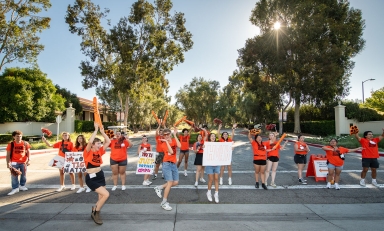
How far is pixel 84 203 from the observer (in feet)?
21.7

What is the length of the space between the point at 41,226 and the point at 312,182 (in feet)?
26.8

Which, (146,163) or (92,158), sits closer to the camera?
(92,158)

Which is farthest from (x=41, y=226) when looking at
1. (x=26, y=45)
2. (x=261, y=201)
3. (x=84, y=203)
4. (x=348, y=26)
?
(x=348, y=26)

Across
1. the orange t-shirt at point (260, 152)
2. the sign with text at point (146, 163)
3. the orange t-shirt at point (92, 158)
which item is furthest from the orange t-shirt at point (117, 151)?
the orange t-shirt at point (260, 152)

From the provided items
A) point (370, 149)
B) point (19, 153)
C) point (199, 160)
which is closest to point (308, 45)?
point (370, 149)

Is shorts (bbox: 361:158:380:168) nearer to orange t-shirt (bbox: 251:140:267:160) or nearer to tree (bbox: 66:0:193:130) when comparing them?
orange t-shirt (bbox: 251:140:267:160)

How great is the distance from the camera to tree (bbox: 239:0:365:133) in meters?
28.1

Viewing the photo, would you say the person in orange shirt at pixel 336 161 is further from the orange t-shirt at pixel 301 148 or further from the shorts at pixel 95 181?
the shorts at pixel 95 181

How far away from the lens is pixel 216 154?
6.86m

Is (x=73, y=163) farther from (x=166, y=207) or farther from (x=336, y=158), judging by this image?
(x=336, y=158)

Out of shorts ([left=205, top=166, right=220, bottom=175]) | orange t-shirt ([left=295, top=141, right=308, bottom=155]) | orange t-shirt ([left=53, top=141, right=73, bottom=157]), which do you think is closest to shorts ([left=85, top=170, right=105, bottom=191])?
shorts ([left=205, top=166, right=220, bottom=175])

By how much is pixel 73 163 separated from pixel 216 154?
14.1ft

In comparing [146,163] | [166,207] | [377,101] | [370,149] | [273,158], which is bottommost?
[166,207]

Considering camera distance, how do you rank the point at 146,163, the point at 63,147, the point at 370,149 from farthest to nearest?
1. the point at 146,163
2. the point at 370,149
3. the point at 63,147
